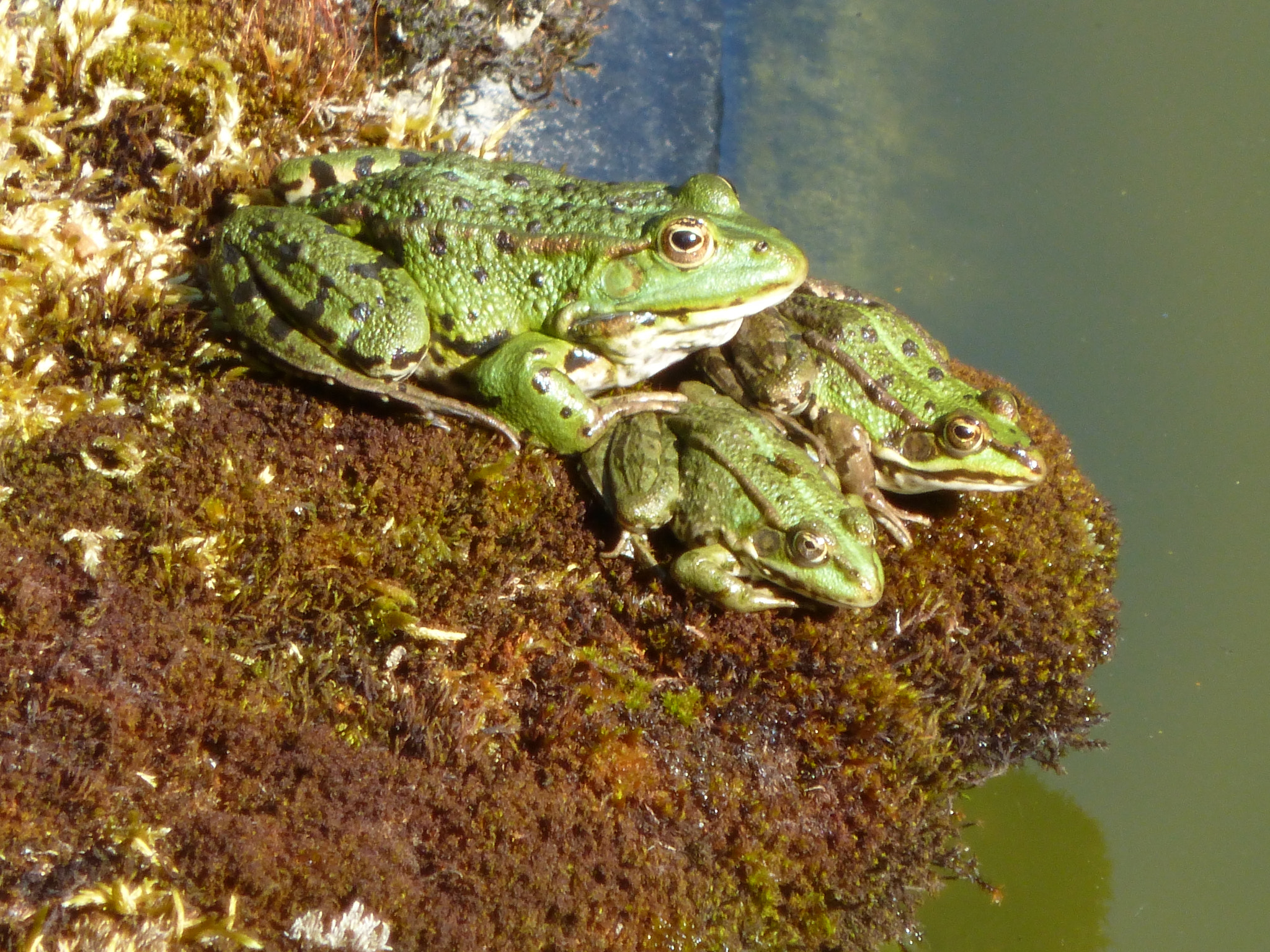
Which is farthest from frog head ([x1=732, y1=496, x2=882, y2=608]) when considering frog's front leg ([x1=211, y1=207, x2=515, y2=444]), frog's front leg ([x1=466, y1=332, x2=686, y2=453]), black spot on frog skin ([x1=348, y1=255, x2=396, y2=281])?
black spot on frog skin ([x1=348, y1=255, x2=396, y2=281])

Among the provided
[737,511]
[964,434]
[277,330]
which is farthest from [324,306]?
[964,434]

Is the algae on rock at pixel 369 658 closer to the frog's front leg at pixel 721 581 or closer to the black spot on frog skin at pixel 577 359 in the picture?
the frog's front leg at pixel 721 581

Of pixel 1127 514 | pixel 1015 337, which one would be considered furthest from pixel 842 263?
pixel 1127 514

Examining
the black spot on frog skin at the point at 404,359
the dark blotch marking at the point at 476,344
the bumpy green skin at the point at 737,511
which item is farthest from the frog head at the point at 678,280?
the black spot on frog skin at the point at 404,359

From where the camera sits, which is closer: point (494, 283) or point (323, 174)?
point (494, 283)

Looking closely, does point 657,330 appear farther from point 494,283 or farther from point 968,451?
point 968,451

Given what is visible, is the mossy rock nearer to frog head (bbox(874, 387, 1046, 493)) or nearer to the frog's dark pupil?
frog head (bbox(874, 387, 1046, 493))
